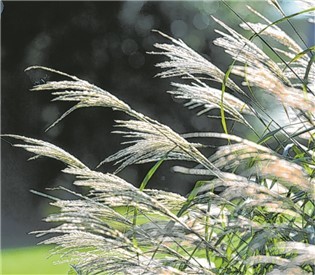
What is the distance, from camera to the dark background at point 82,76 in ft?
26.7

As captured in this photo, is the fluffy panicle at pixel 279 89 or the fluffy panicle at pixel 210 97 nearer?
the fluffy panicle at pixel 279 89

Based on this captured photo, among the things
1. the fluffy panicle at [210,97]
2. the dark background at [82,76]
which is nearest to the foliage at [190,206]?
the fluffy panicle at [210,97]

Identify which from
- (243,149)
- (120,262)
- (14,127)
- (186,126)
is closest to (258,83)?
(243,149)

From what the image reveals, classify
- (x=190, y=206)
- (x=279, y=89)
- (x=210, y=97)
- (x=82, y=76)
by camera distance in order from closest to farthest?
(x=279, y=89), (x=190, y=206), (x=210, y=97), (x=82, y=76)

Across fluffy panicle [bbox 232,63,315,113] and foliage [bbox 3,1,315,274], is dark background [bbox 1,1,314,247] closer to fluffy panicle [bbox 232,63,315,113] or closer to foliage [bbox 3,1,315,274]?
foliage [bbox 3,1,315,274]

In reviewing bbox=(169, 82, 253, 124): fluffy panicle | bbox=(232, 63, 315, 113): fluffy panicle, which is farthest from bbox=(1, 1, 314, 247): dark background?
bbox=(232, 63, 315, 113): fluffy panicle

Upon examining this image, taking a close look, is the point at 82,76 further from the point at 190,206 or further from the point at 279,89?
the point at 279,89

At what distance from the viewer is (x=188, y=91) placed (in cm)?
157

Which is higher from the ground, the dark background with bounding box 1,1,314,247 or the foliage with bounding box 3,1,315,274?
the foliage with bounding box 3,1,315,274

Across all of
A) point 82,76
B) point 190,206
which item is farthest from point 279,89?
point 82,76

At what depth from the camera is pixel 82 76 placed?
877cm

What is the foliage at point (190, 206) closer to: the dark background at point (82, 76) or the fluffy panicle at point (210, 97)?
the fluffy panicle at point (210, 97)

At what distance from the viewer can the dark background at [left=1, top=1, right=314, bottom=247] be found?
8.13 metres

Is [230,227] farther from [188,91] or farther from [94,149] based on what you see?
[94,149]
